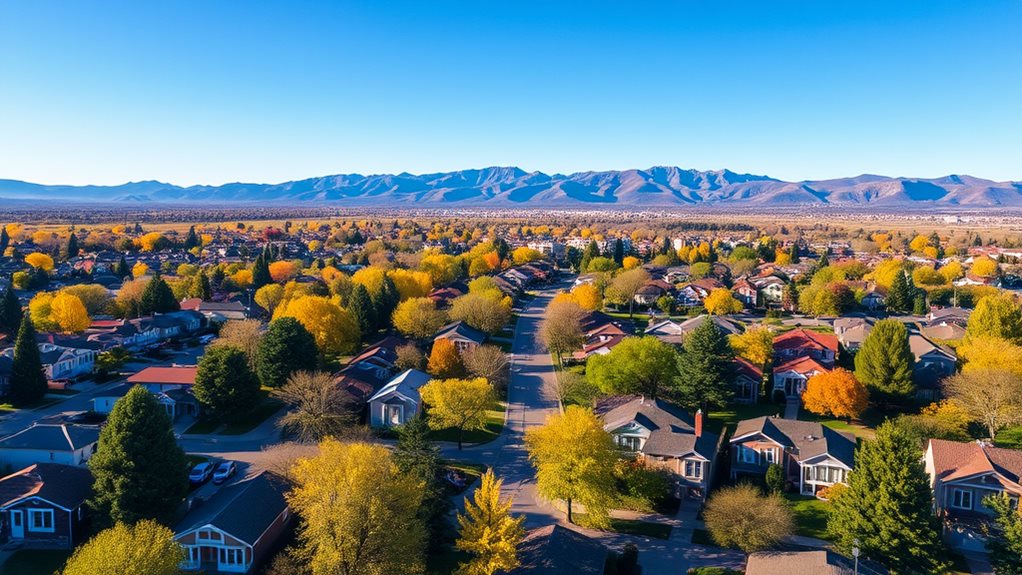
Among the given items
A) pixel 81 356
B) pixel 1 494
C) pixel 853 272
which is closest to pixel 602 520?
pixel 1 494

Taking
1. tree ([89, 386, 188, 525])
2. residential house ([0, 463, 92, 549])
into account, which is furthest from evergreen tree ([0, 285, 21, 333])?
tree ([89, 386, 188, 525])

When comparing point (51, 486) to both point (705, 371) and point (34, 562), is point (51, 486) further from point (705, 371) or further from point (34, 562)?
point (705, 371)

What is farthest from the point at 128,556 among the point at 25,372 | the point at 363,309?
the point at 363,309

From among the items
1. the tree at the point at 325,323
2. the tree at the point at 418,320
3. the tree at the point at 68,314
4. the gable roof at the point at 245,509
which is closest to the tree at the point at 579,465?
the gable roof at the point at 245,509

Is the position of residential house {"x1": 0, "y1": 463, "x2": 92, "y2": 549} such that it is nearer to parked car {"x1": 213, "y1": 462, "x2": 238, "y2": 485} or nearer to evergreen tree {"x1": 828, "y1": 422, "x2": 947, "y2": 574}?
parked car {"x1": 213, "y1": 462, "x2": 238, "y2": 485}

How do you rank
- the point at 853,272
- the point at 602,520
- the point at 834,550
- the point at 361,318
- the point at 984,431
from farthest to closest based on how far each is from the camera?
the point at 853,272
the point at 361,318
the point at 984,431
the point at 602,520
the point at 834,550

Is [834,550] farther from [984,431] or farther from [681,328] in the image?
[681,328]

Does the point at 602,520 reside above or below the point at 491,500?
below
